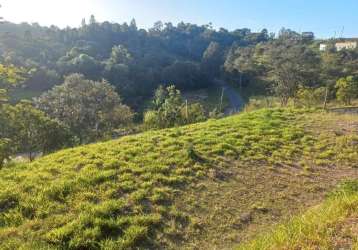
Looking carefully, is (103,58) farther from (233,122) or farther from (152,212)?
(152,212)

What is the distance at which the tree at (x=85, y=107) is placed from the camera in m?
31.4

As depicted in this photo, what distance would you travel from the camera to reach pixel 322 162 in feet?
35.9

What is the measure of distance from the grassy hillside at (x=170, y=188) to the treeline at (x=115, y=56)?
Result: 39.2m

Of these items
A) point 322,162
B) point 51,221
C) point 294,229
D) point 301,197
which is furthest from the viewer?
point 322,162

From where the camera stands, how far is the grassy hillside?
6284mm

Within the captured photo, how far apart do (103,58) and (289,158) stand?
7576cm

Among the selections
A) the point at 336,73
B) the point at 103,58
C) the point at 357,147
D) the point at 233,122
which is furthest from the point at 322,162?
the point at 103,58

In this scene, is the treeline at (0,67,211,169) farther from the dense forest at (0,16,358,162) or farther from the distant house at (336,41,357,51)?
the distant house at (336,41,357,51)

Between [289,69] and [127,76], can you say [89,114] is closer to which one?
[289,69]

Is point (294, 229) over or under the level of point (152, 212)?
over

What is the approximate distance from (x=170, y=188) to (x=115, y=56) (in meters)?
70.8

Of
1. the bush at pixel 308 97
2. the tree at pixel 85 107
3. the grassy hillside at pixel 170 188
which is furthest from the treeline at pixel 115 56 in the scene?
the grassy hillside at pixel 170 188

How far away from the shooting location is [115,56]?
76000mm

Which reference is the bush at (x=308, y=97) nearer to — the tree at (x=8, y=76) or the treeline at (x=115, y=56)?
the tree at (x=8, y=76)
